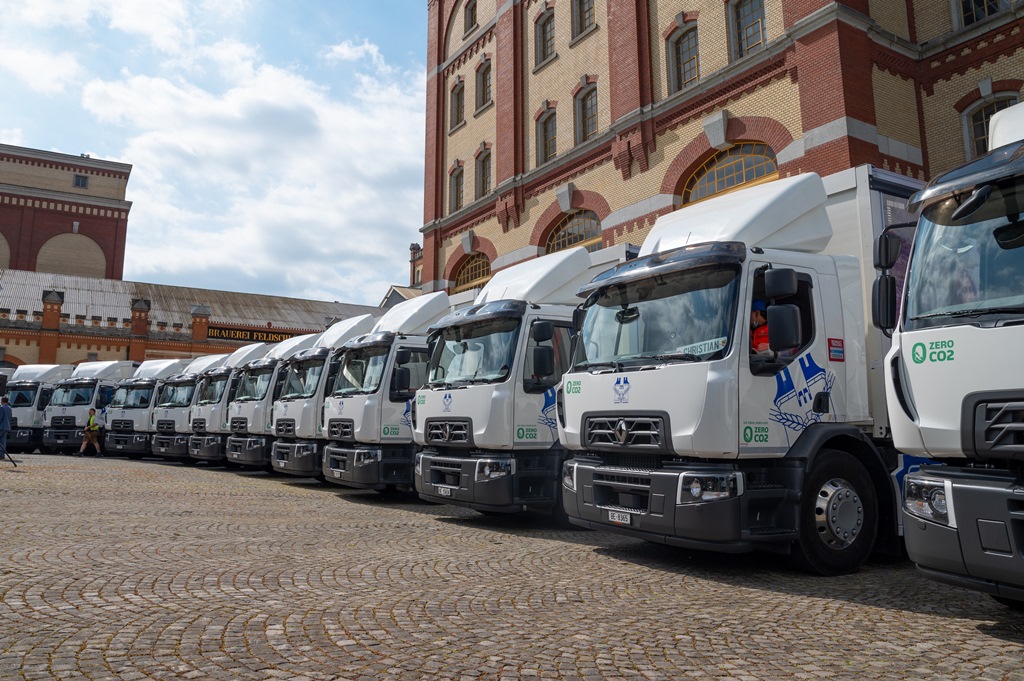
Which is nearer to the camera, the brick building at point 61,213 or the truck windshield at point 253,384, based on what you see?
the truck windshield at point 253,384

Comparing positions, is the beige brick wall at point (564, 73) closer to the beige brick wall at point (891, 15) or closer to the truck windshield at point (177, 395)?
the beige brick wall at point (891, 15)

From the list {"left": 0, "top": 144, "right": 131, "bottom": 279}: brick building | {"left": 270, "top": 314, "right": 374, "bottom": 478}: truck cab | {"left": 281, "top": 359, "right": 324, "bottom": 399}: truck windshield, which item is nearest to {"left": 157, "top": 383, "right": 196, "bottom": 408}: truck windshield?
{"left": 281, "top": 359, "right": 324, "bottom": 399}: truck windshield

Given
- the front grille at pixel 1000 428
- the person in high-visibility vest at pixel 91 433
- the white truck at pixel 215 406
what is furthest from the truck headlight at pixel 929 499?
the person in high-visibility vest at pixel 91 433

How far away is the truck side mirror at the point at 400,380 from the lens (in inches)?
456

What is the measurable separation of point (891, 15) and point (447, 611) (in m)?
15.1

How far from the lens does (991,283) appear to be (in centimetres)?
445

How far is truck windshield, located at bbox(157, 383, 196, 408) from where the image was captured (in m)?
21.8

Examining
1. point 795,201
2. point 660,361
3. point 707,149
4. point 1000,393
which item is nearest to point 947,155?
point 707,149

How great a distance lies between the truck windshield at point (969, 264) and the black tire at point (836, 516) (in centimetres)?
198

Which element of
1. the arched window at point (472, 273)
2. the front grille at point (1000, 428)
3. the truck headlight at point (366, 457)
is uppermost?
the arched window at point (472, 273)

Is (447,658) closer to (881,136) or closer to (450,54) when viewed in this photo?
(881,136)

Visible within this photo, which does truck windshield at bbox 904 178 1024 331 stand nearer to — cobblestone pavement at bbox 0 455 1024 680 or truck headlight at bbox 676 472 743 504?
truck headlight at bbox 676 472 743 504

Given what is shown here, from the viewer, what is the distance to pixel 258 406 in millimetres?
16594

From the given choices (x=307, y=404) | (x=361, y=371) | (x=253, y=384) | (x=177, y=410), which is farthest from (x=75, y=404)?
(x=361, y=371)
